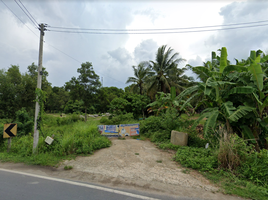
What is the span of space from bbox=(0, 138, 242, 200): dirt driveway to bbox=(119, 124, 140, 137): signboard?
3865 millimetres

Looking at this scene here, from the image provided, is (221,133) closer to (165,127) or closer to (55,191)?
(165,127)

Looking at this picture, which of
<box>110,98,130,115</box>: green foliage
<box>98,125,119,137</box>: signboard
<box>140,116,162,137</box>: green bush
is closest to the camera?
<box>98,125,119,137</box>: signboard

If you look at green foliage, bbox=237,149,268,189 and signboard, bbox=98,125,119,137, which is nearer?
green foliage, bbox=237,149,268,189

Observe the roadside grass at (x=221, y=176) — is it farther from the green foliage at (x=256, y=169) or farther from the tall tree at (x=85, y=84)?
the tall tree at (x=85, y=84)

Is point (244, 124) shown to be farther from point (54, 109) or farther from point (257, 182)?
point (54, 109)

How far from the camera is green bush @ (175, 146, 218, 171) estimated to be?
5.19 m

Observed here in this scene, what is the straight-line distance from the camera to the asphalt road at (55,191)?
3.45 meters

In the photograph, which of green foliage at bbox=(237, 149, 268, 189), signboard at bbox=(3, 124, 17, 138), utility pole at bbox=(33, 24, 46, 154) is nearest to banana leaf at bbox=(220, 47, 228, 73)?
green foliage at bbox=(237, 149, 268, 189)

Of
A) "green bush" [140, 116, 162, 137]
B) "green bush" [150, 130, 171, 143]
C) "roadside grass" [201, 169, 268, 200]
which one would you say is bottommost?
"roadside grass" [201, 169, 268, 200]

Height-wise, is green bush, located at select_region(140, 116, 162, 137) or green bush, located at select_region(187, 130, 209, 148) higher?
green bush, located at select_region(140, 116, 162, 137)

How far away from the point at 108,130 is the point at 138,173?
5.83 m

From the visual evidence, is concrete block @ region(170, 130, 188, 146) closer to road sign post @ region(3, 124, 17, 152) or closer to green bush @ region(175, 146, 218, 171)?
green bush @ region(175, 146, 218, 171)

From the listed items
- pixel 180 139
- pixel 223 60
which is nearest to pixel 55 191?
pixel 180 139

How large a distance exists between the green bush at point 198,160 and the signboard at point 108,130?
5017 mm
